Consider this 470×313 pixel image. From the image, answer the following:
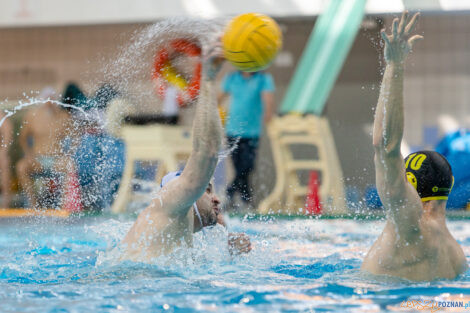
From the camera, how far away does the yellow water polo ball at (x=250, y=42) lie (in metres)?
2.78

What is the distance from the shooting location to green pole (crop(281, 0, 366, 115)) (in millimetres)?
8719

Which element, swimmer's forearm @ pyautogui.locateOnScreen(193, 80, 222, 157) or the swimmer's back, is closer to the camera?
swimmer's forearm @ pyautogui.locateOnScreen(193, 80, 222, 157)

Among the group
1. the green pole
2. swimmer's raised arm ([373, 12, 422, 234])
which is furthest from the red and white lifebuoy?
the green pole

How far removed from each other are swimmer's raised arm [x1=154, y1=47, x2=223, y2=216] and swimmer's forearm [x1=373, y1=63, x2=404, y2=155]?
0.66 metres

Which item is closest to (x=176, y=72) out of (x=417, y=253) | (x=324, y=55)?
(x=417, y=253)

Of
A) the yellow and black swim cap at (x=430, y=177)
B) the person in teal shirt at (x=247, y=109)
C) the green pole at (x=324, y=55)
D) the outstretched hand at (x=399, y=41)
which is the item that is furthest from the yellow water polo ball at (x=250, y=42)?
the green pole at (x=324, y=55)

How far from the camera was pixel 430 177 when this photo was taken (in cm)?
292

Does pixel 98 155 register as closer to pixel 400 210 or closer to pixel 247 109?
pixel 247 109

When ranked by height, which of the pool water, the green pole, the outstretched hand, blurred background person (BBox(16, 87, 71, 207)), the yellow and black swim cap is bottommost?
the pool water

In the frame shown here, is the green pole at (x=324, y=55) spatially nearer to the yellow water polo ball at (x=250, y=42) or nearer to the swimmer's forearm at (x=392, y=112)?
the yellow water polo ball at (x=250, y=42)

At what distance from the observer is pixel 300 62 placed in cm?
1017

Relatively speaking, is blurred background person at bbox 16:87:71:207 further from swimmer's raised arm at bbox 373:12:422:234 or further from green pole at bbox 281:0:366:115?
swimmer's raised arm at bbox 373:12:422:234

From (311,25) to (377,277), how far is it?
7.70 m

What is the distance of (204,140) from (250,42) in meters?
0.46
